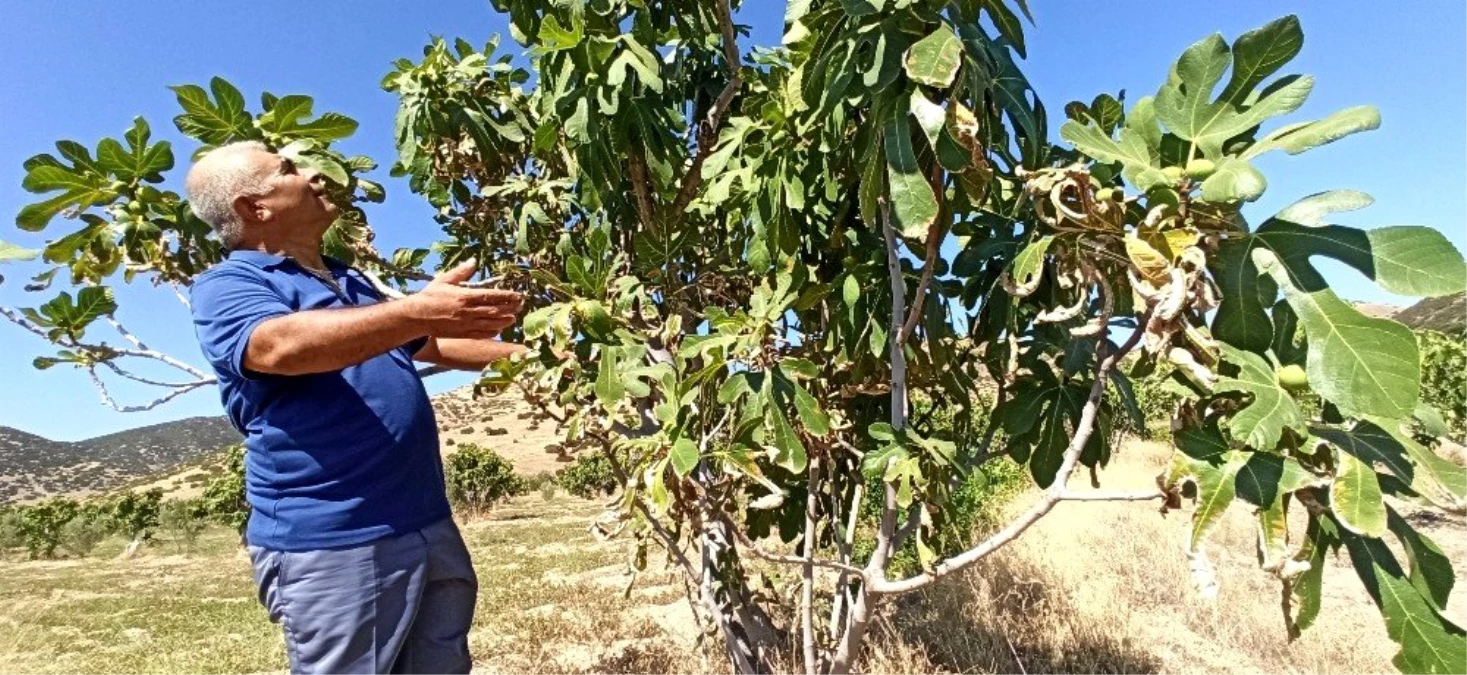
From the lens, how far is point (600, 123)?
250cm

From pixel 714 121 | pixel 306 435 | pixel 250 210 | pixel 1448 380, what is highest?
pixel 714 121

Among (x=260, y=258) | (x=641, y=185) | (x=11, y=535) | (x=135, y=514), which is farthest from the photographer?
(x=135, y=514)

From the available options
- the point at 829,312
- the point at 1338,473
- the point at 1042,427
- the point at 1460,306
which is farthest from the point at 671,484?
the point at 1460,306

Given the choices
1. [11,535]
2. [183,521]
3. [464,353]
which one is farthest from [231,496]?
[464,353]

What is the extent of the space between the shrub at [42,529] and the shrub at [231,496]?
4765 mm

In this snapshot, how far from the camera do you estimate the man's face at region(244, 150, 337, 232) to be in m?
2.01

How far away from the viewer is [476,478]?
23609 mm

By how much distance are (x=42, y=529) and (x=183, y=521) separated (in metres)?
3.03

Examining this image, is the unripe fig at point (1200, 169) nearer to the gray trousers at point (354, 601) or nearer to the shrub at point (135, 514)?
the gray trousers at point (354, 601)

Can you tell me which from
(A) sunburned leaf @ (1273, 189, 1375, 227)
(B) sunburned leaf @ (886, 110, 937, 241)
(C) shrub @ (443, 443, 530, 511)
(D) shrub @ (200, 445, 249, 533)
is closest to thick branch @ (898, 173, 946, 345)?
(B) sunburned leaf @ (886, 110, 937, 241)

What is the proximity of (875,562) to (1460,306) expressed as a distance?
99.0 meters

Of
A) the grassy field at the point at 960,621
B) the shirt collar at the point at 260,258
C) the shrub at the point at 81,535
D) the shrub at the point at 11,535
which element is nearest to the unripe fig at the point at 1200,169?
the shirt collar at the point at 260,258

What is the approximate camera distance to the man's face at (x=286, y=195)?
201 cm

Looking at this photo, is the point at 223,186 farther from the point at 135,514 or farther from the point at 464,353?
the point at 135,514
